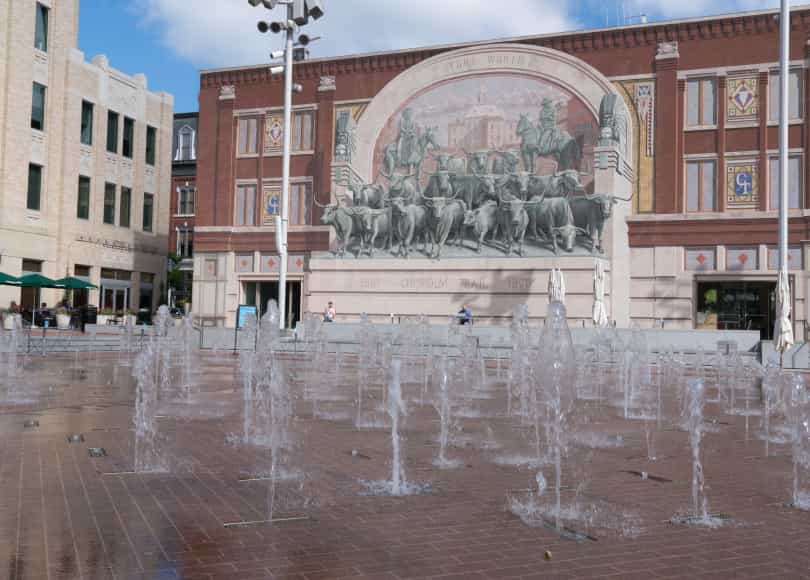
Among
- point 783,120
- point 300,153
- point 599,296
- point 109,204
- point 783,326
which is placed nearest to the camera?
point 783,326

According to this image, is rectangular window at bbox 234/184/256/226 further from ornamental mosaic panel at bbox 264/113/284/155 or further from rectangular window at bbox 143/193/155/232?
rectangular window at bbox 143/193/155/232

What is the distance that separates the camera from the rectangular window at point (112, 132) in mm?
48250

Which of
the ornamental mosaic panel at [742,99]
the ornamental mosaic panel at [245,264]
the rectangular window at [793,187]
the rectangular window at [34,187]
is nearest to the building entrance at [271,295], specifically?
the ornamental mosaic panel at [245,264]

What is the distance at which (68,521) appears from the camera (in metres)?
5.84

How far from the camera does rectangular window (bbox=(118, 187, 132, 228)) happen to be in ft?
163

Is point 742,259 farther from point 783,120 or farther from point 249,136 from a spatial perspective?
point 249,136

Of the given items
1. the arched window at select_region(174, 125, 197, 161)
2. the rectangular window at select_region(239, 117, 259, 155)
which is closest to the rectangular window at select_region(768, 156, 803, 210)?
the rectangular window at select_region(239, 117, 259, 155)

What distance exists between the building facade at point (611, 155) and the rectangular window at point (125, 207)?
1419 cm

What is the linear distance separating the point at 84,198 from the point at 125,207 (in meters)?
4.01

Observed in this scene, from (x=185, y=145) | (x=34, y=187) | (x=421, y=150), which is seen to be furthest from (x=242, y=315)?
(x=185, y=145)

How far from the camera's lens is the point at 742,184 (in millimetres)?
34406

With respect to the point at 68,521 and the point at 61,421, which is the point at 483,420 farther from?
the point at 68,521

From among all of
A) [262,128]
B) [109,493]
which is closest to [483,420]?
[109,493]

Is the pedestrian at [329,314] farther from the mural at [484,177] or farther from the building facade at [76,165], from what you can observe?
the building facade at [76,165]
